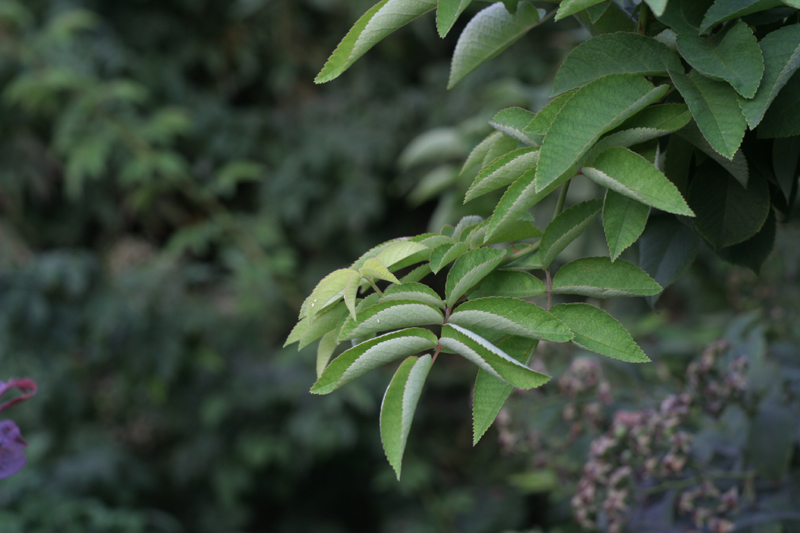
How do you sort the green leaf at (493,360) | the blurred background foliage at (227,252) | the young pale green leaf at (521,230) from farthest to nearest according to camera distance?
the blurred background foliage at (227,252)
the young pale green leaf at (521,230)
the green leaf at (493,360)

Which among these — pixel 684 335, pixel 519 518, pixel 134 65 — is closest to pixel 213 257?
pixel 134 65

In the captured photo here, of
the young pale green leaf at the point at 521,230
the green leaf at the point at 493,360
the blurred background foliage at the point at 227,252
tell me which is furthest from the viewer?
the blurred background foliage at the point at 227,252

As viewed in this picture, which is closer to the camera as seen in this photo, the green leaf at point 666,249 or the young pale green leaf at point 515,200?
the young pale green leaf at point 515,200

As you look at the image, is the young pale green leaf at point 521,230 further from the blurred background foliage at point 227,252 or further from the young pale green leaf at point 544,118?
the blurred background foliage at point 227,252

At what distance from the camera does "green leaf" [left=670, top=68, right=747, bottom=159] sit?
1.18 feet

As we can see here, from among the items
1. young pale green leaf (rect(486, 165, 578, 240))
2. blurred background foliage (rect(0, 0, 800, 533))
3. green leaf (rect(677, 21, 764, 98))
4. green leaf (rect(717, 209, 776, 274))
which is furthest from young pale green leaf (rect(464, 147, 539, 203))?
blurred background foliage (rect(0, 0, 800, 533))

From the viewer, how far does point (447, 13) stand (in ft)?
1.32

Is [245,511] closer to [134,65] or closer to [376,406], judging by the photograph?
[376,406]

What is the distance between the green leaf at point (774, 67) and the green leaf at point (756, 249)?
195 mm

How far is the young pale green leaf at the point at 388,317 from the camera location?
1.22ft

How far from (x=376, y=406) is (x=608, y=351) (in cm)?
180

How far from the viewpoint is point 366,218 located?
224cm

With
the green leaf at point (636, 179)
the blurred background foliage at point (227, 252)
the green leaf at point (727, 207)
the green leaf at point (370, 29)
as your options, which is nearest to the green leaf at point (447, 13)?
the green leaf at point (370, 29)

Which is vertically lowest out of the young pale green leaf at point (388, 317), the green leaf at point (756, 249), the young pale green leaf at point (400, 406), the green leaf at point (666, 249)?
the green leaf at point (756, 249)
